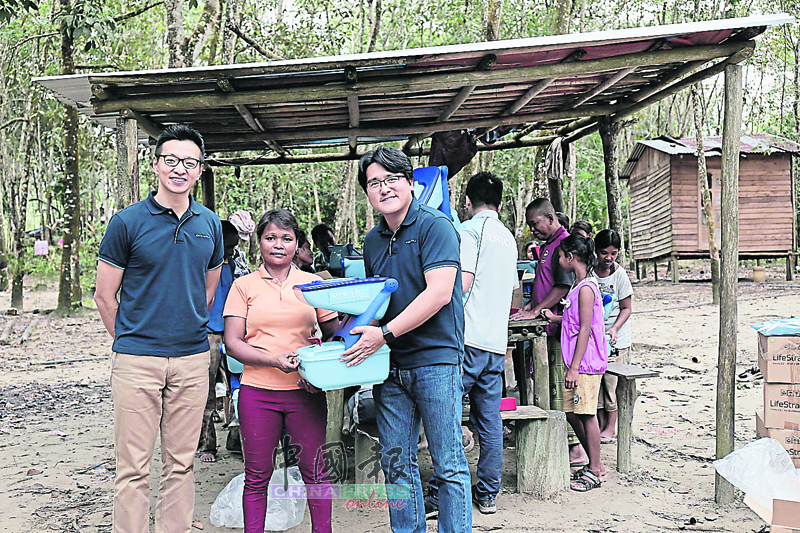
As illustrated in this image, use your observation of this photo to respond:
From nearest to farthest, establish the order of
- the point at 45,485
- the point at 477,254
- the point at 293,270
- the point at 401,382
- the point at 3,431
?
the point at 401,382, the point at 293,270, the point at 477,254, the point at 45,485, the point at 3,431

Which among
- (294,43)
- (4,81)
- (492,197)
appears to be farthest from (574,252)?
(4,81)

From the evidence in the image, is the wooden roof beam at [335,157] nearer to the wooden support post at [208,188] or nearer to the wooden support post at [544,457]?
the wooden support post at [208,188]

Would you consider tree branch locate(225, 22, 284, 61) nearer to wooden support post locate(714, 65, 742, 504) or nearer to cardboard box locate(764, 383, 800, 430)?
wooden support post locate(714, 65, 742, 504)

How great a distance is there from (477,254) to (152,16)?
754 inches

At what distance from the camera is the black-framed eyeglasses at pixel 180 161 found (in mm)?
3127

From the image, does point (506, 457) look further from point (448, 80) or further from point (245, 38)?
point (245, 38)

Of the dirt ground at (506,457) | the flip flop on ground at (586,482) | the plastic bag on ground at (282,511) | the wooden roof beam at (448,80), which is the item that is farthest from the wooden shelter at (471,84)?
the plastic bag on ground at (282,511)

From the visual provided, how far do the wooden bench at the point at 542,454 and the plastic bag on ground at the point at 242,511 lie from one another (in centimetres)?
129

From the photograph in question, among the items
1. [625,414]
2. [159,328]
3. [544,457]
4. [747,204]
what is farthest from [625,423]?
[747,204]

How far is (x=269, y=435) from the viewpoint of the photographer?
3.26 m

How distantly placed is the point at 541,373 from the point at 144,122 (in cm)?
332

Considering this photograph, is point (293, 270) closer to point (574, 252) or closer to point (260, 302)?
point (260, 302)

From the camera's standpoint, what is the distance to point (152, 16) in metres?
20.1

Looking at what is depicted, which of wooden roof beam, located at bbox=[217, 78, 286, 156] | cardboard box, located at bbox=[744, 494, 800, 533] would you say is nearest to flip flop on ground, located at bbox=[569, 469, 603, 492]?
cardboard box, located at bbox=[744, 494, 800, 533]
